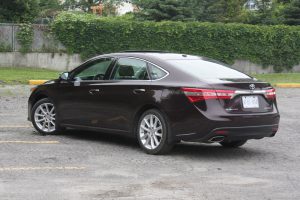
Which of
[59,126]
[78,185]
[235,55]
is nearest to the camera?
[78,185]

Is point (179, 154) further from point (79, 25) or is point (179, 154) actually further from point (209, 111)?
point (79, 25)

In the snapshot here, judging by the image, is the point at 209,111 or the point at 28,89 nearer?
the point at 209,111

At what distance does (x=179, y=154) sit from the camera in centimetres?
871

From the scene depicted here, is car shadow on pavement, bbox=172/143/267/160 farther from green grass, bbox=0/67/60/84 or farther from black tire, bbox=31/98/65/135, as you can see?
green grass, bbox=0/67/60/84

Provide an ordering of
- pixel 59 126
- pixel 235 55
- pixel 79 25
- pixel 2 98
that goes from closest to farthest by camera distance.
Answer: pixel 59 126
pixel 2 98
pixel 79 25
pixel 235 55

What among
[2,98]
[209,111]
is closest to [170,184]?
[209,111]

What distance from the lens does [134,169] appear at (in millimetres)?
7535

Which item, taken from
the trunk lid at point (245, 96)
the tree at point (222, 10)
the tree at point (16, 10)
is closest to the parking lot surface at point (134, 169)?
the trunk lid at point (245, 96)

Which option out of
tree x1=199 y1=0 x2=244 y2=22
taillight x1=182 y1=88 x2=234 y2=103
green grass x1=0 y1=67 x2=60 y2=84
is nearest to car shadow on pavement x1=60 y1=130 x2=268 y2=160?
taillight x1=182 y1=88 x2=234 y2=103

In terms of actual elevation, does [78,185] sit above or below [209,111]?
below

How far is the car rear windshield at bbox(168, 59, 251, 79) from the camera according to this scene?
8578mm

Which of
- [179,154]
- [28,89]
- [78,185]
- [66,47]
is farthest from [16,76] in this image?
[78,185]

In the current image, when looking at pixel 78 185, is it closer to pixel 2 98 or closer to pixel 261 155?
pixel 261 155

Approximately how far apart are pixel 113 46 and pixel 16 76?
6.16 m
